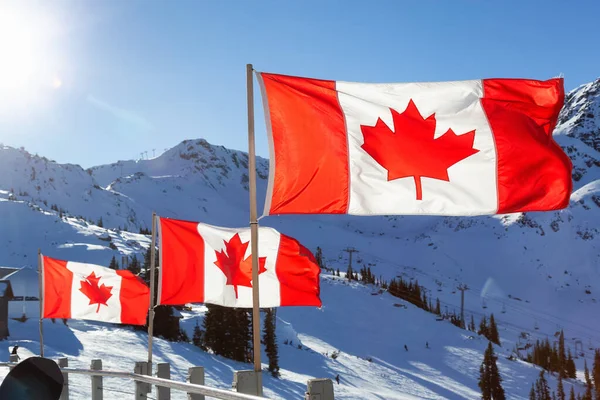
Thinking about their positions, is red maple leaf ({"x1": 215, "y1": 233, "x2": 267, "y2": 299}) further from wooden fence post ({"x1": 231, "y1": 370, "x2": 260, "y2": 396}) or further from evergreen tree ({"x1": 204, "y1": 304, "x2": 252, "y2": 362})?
evergreen tree ({"x1": 204, "y1": 304, "x2": 252, "y2": 362})

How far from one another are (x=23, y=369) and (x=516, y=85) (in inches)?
282

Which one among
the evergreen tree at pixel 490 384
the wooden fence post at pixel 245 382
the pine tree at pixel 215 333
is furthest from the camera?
the evergreen tree at pixel 490 384

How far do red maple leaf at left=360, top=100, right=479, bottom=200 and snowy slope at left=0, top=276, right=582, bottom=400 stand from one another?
11942mm

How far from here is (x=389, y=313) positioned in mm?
106500

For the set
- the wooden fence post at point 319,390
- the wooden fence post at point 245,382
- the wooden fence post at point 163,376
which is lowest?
the wooden fence post at point 163,376

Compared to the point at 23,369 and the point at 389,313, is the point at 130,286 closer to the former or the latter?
the point at 23,369

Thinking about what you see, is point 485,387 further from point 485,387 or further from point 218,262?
point 218,262

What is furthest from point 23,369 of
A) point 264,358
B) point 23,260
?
point 23,260

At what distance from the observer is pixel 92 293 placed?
57.2ft

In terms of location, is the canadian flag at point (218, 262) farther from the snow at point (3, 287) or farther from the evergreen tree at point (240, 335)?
the evergreen tree at point (240, 335)

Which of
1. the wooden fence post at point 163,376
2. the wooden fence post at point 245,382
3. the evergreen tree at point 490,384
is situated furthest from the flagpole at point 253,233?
the evergreen tree at point 490,384

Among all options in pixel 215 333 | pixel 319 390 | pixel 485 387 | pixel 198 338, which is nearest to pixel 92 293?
pixel 319 390

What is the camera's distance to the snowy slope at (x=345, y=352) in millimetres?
39031

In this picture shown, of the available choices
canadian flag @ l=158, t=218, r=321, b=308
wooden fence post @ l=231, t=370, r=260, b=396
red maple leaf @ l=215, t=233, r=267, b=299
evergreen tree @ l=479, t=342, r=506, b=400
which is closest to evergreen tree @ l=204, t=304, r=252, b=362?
evergreen tree @ l=479, t=342, r=506, b=400
